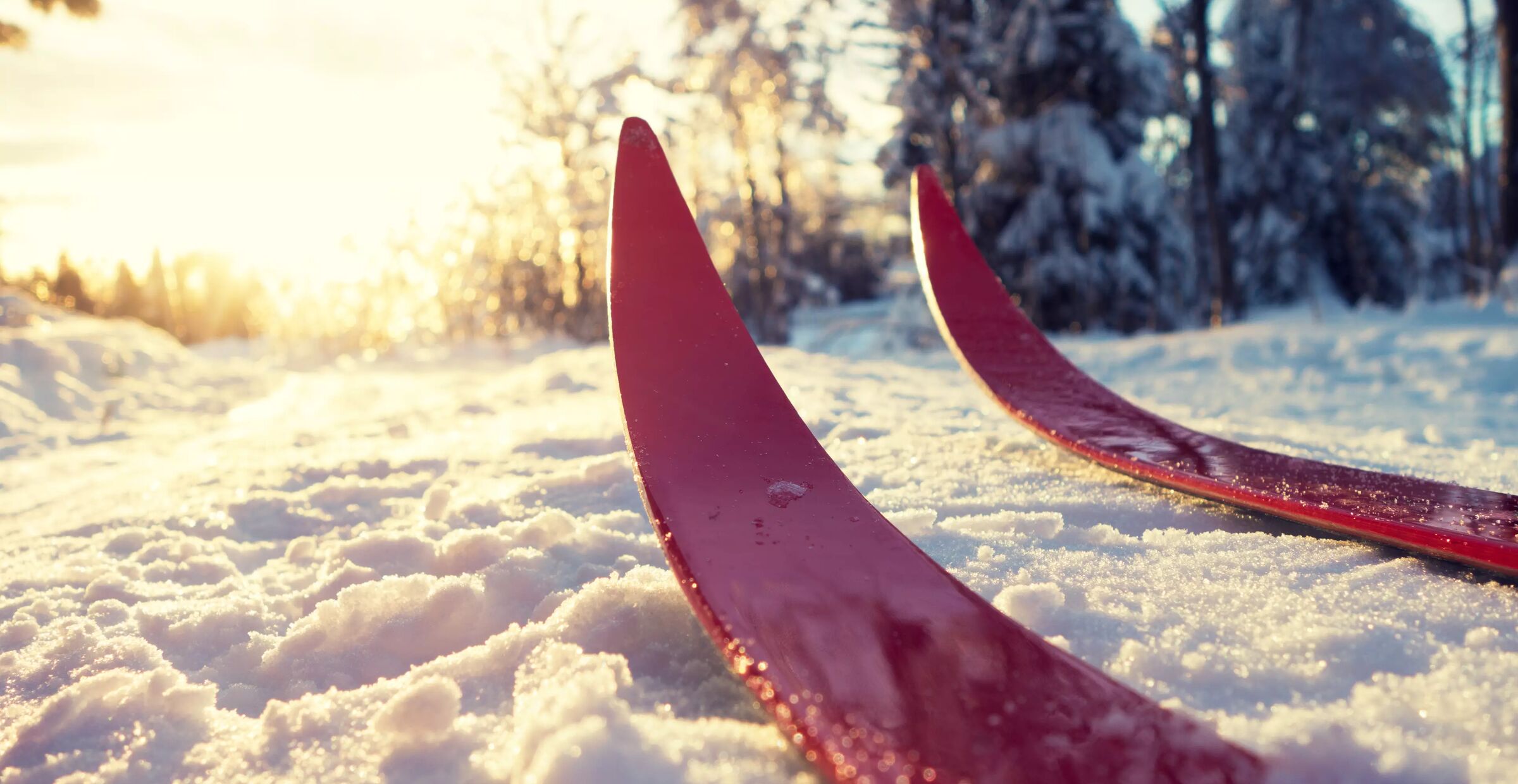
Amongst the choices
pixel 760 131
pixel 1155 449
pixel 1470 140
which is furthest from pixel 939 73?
pixel 1155 449

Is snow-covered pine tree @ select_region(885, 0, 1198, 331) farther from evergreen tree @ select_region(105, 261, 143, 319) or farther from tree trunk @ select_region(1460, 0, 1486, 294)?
evergreen tree @ select_region(105, 261, 143, 319)

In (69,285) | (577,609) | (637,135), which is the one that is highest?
(69,285)

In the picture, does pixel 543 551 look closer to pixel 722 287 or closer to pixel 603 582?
pixel 603 582

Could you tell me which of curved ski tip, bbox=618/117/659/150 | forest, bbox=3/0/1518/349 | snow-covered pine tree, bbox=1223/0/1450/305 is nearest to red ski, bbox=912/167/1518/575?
curved ski tip, bbox=618/117/659/150

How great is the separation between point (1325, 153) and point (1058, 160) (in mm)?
8260

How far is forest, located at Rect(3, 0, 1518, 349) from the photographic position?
34.8 feet

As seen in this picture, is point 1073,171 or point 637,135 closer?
point 637,135

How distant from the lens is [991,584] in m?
1.52

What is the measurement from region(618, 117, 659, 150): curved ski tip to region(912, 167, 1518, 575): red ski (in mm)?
1370

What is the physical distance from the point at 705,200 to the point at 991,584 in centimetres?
1212

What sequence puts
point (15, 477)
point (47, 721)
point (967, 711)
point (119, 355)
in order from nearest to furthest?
point (967, 711) → point (47, 721) → point (15, 477) → point (119, 355)

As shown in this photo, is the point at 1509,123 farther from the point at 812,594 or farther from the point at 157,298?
the point at 157,298

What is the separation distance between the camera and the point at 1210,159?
8.23m

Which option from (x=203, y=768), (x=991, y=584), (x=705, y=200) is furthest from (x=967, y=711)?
(x=705, y=200)
